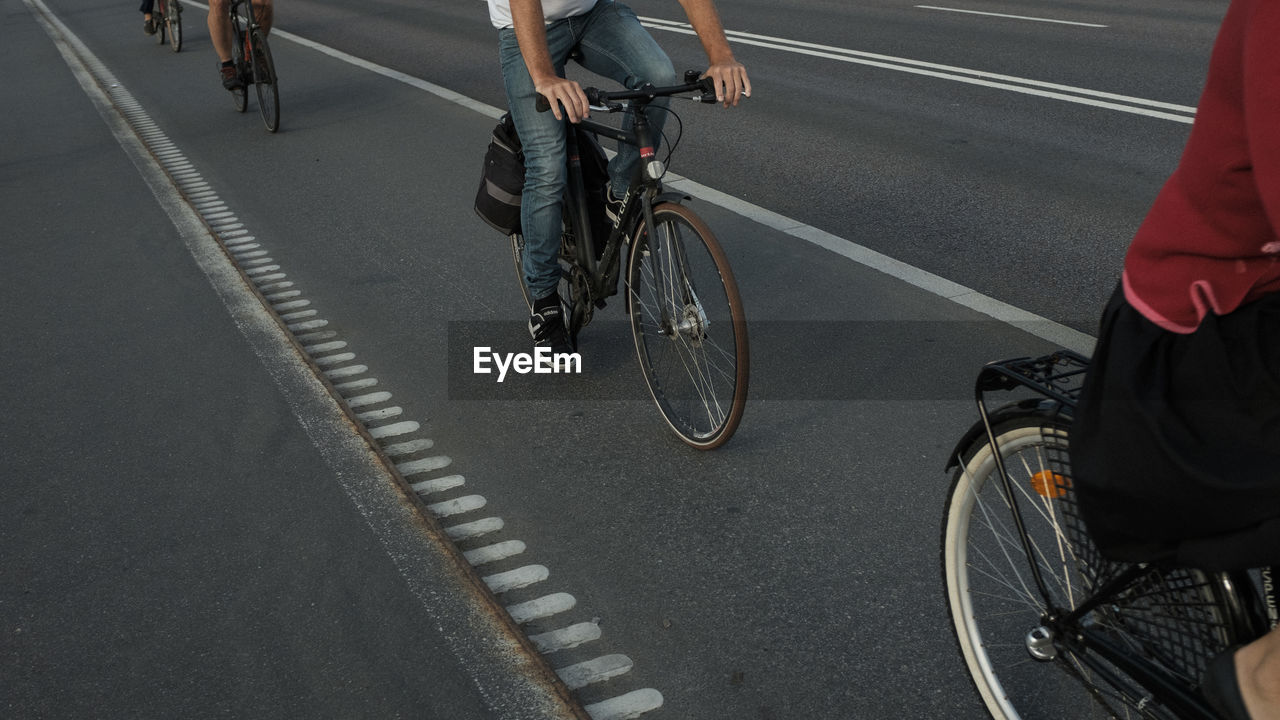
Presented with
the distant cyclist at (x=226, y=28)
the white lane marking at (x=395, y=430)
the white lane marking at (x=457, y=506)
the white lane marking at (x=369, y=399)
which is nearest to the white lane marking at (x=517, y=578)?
the white lane marking at (x=457, y=506)

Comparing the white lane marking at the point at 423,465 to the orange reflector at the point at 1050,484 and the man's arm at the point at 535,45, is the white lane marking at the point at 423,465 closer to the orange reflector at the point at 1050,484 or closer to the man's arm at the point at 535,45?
the man's arm at the point at 535,45

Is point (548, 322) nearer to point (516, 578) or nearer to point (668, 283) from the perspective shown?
point (668, 283)

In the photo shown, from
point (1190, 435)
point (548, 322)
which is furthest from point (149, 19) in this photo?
point (1190, 435)

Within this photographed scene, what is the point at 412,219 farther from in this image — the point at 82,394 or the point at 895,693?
the point at 895,693

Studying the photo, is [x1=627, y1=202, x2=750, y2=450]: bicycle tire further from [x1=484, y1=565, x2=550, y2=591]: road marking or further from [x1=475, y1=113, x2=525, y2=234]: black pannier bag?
[x1=484, y1=565, x2=550, y2=591]: road marking

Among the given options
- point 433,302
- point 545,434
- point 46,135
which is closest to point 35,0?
point 46,135

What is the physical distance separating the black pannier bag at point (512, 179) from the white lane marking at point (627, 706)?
2073mm

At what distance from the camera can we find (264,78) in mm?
9906

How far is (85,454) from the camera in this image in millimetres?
4387

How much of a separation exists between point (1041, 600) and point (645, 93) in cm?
186

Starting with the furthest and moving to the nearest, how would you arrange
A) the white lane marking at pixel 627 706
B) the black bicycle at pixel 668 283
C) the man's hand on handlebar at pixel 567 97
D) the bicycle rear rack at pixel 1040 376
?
the black bicycle at pixel 668 283
the man's hand on handlebar at pixel 567 97
the white lane marking at pixel 627 706
the bicycle rear rack at pixel 1040 376

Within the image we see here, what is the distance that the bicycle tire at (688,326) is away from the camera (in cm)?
380

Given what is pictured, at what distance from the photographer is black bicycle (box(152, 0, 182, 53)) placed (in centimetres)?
1484

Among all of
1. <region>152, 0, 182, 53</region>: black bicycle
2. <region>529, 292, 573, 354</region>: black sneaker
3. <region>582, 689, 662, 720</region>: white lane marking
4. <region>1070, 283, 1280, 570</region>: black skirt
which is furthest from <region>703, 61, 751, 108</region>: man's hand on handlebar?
<region>152, 0, 182, 53</region>: black bicycle
